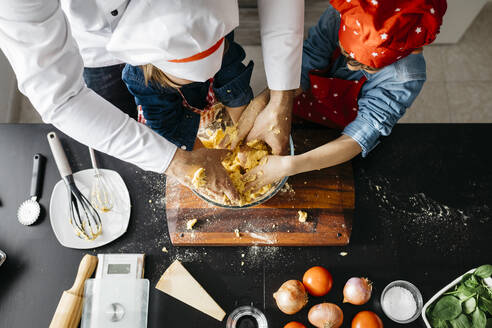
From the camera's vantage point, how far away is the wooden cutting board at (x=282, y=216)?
3.74 ft

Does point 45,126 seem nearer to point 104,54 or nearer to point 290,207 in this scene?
point 104,54

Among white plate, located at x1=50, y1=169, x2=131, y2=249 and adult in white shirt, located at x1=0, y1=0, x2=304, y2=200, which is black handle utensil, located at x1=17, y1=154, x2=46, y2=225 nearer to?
white plate, located at x1=50, y1=169, x2=131, y2=249

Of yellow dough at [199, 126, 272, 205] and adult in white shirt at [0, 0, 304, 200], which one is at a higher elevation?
adult in white shirt at [0, 0, 304, 200]

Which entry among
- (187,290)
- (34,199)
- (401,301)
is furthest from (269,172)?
(34,199)

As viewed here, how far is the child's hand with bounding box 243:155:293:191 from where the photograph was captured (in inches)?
42.9

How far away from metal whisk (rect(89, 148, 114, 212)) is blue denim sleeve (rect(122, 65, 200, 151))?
222mm

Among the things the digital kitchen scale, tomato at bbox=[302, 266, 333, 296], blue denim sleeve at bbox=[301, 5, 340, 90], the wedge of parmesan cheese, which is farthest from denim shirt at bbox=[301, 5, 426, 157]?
the digital kitchen scale

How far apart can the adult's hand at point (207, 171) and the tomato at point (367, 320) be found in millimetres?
468

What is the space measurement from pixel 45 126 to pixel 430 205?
1.25 metres

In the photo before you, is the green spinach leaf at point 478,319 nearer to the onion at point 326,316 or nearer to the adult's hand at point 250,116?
the onion at point 326,316

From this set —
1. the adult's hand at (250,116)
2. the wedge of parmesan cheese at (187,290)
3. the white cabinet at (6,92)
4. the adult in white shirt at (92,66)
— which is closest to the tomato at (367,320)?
the wedge of parmesan cheese at (187,290)

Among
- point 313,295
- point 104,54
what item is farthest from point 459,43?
point 104,54

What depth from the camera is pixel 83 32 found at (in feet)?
3.17

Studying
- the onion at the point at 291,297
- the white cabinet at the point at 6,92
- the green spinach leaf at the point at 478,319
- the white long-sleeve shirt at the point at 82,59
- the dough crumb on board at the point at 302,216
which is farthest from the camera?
the white cabinet at the point at 6,92
